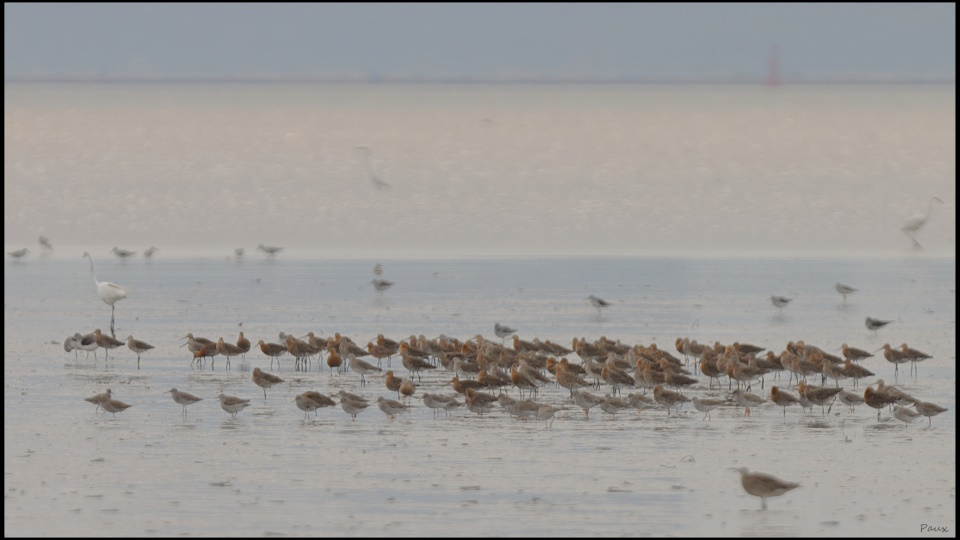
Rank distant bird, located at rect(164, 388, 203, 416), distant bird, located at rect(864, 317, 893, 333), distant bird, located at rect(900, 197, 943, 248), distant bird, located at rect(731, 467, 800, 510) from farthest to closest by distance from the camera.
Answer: distant bird, located at rect(900, 197, 943, 248) → distant bird, located at rect(864, 317, 893, 333) → distant bird, located at rect(164, 388, 203, 416) → distant bird, located at rect(731, 467, 800, 510)

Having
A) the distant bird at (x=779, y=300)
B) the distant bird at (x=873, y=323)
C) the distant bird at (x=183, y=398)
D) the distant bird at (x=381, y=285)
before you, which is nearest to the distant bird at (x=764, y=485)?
the distant bird at (x=183, y=398)

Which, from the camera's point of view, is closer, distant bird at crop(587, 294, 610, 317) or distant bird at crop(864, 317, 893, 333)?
distant bird at crop(864, 317, 893, 333)

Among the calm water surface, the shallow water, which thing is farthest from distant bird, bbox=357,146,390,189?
the shallow water

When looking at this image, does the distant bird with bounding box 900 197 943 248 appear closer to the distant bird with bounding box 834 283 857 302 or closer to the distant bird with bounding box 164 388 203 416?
the distant bird with bounding box 834 283 857 302

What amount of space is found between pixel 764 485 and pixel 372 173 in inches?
1430

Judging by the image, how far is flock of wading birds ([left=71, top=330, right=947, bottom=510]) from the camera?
1246cm

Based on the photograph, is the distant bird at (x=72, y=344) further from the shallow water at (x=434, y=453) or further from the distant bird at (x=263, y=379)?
the distant bird at (x=263, y=379)

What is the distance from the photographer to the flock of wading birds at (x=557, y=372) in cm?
1246

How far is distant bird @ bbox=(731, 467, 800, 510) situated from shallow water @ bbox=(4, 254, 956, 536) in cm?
13

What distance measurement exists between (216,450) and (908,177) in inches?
1517

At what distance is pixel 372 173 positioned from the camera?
4494cm

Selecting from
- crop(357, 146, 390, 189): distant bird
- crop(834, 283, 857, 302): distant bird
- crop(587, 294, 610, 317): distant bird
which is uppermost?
crop(357, 146, 390, 189): distant bird

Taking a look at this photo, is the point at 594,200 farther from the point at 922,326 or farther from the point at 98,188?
the point at 922,326

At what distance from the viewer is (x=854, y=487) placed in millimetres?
9883
